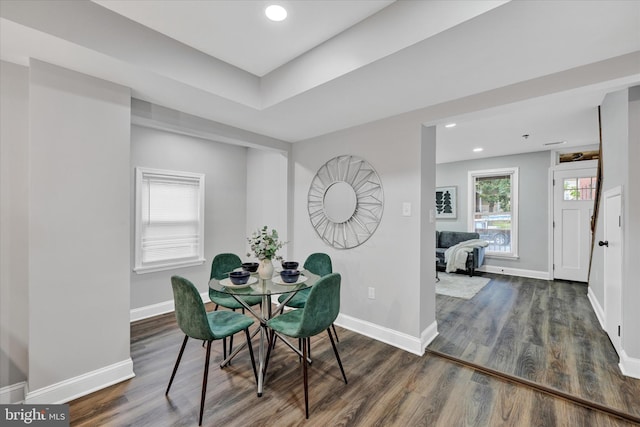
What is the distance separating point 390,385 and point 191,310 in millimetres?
1602

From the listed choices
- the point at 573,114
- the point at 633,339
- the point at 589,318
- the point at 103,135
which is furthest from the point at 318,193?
the point at 589,318

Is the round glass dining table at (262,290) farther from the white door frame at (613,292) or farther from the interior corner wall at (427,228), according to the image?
the white door frame at (613,292)

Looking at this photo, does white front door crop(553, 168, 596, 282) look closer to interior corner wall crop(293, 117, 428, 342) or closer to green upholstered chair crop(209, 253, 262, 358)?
interior corner wall crop(293, 117, 428, 342)

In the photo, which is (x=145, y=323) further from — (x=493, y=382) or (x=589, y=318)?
(x=589, y=318)

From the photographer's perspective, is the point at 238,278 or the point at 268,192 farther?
the point at 268,192

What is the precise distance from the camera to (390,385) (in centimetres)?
216

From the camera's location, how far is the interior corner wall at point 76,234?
187 centimetres

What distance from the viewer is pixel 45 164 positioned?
6.23ft

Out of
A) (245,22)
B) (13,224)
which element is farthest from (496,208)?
(13,224)

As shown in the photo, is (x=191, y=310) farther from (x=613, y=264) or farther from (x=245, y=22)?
(x=613, y=264)

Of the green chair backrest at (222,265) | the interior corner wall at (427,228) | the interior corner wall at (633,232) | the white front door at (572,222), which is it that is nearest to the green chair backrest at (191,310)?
the green chair backrest at (222,265)

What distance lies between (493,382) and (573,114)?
3366 mm

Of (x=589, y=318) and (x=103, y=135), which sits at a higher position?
(x=103, y=135)

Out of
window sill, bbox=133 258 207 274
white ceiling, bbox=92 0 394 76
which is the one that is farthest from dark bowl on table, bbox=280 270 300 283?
window sill, bbox=133 258 207 274
